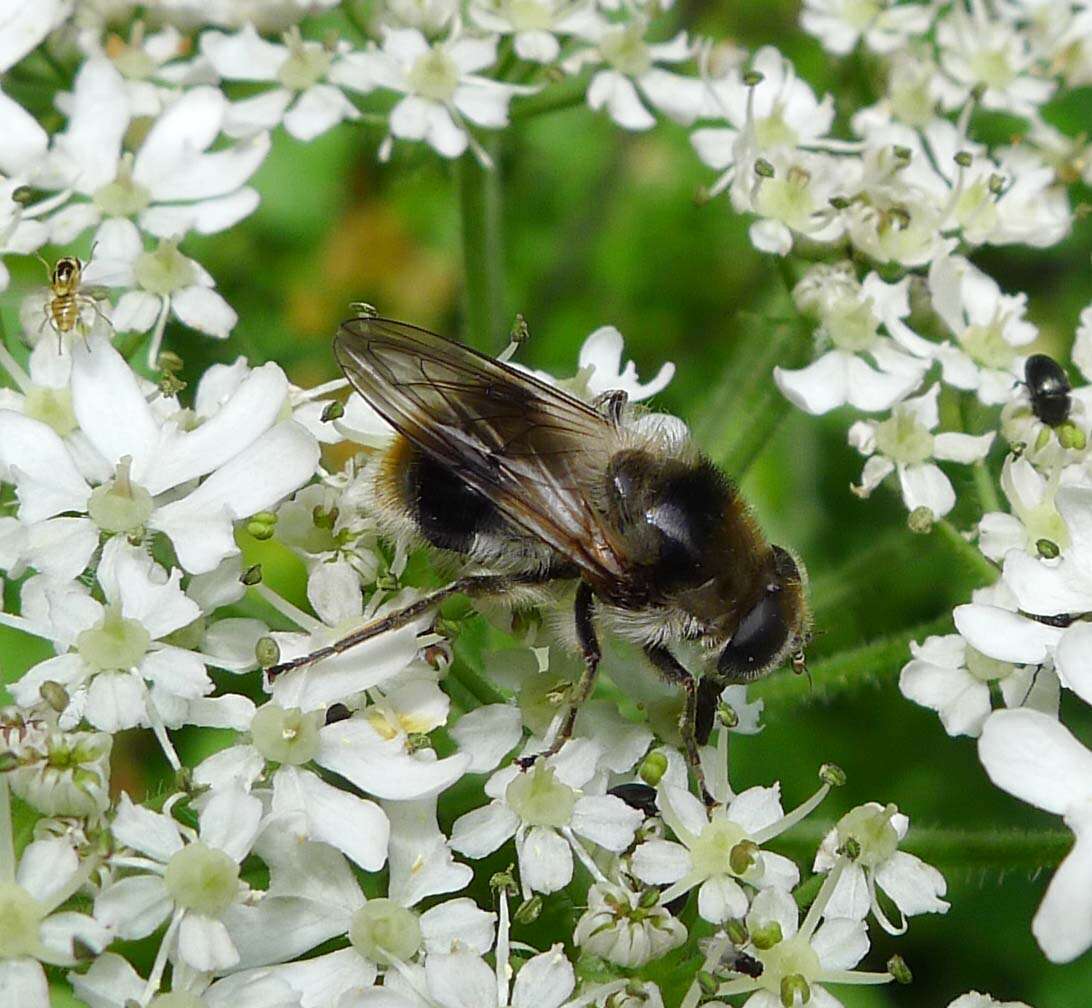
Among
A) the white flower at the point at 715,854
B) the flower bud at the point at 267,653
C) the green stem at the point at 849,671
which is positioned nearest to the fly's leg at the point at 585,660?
the white flower at the point at 715,854

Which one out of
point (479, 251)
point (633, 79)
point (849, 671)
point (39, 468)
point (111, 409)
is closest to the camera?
point (39, 468)

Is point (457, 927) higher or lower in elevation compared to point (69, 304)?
lower

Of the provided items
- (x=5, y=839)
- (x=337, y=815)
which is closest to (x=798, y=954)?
(x=337, y=815)

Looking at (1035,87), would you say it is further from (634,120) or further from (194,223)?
(194,223)

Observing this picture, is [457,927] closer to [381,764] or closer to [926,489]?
[381,764]

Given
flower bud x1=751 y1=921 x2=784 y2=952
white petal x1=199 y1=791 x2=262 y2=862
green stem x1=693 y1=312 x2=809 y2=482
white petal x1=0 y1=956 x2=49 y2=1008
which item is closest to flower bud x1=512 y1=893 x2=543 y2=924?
flower bud x1=751 y1=921 x2=784 y2=952

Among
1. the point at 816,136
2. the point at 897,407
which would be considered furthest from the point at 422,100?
the point at 897,407

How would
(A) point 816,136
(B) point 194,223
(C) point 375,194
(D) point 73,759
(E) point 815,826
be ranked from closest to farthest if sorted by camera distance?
(D) point 73,759 < (E) point 815,826 < (B) point 194,223 < (A) point 816,136 < (C) point 375,194

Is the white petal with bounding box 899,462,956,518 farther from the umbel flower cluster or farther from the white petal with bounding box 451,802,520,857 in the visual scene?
the white petal with bounding box 451,802,520,857
